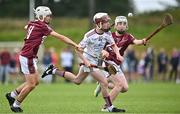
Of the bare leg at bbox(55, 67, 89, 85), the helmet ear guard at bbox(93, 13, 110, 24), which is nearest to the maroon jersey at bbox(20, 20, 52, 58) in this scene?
the helmet ear guard at bbox(93, 13, 110, 24)

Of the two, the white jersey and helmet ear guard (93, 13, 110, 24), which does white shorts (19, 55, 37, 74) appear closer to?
the white jersey

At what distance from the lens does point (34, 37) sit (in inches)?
638

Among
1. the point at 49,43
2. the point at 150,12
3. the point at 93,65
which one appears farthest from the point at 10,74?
the point at 93,65

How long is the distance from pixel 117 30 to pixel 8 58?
21.1 m

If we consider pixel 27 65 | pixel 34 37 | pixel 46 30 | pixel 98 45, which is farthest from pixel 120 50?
pixel 27 65

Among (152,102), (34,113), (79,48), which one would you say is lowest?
(152,102)

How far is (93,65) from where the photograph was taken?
54.5 ft

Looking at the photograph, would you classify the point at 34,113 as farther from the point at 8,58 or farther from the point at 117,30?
the point at 8,58

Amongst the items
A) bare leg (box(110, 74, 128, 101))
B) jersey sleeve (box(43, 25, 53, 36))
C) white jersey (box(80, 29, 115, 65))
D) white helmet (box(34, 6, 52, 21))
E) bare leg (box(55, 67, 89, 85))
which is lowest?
bare leg (box(110, 74, 128, 101))

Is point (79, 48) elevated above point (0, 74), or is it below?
above

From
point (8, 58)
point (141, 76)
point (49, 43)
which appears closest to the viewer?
point (8, 58)

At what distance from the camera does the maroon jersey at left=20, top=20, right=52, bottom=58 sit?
16.2 metres

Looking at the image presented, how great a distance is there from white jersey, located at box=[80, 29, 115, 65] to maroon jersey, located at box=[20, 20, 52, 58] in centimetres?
104

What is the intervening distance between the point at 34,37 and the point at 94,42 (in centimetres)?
142
